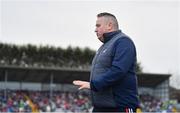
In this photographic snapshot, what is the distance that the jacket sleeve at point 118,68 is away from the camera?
4.58 m

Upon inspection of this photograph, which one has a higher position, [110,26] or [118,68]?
[110,26]

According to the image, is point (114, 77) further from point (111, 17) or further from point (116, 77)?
point (111, 17)

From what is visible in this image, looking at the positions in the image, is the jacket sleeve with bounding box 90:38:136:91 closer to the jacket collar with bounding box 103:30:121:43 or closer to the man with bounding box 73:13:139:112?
the man with bounding box 73:13:139:112

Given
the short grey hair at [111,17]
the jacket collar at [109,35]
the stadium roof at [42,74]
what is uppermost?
the short grey hair at [111,17]

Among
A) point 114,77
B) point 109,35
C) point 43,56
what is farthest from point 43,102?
point 114,77

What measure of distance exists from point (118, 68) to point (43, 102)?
111ft

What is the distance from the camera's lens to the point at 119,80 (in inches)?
181

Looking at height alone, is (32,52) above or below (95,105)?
below

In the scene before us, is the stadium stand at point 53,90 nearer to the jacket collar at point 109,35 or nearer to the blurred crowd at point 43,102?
the blurred crowd at point 43,102

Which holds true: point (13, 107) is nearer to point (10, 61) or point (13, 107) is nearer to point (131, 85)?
point (10, 61)

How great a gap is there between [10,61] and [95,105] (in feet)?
182

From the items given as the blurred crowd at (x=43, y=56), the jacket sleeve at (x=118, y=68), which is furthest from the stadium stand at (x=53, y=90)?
the jacket sleeve at (x=118, y=68)

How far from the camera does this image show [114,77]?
15.0 feet

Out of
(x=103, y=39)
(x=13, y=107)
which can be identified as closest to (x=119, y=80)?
(x=103, y=39)
